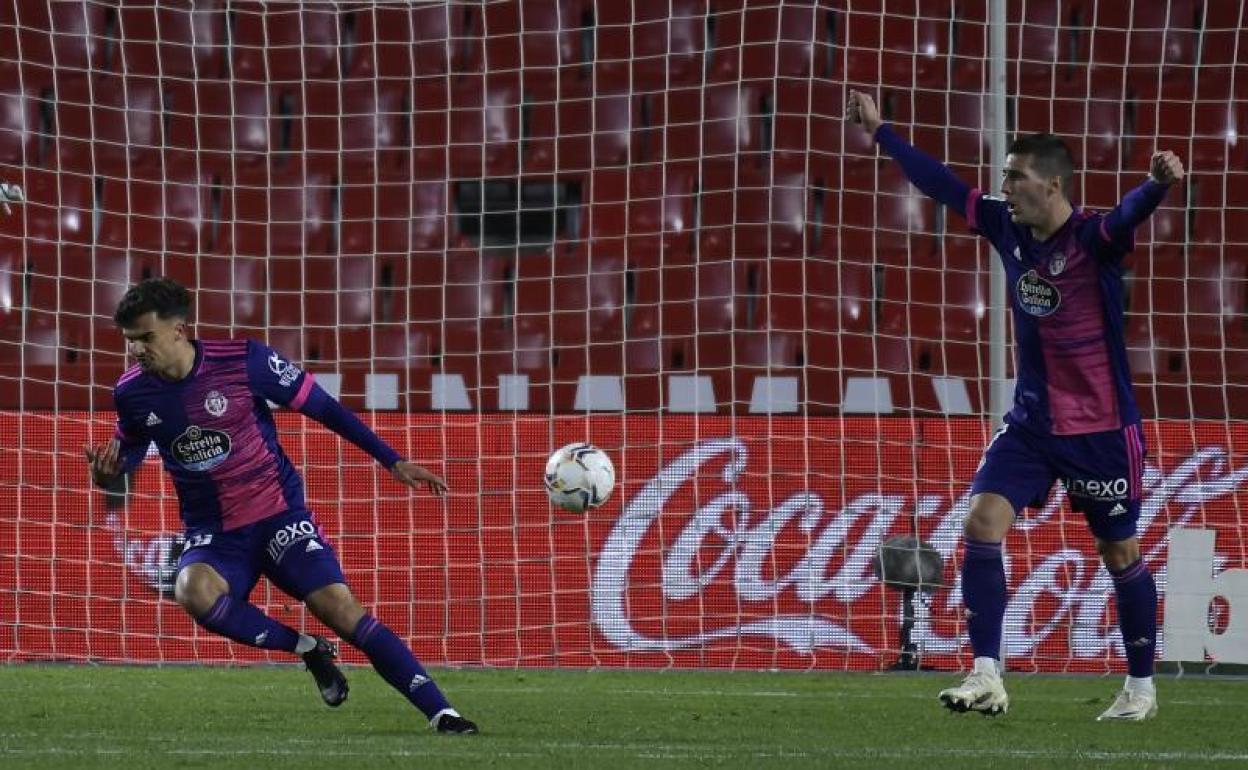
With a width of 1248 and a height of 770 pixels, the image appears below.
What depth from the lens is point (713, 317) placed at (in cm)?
1307

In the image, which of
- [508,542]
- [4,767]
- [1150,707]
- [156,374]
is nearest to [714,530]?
[508,542]

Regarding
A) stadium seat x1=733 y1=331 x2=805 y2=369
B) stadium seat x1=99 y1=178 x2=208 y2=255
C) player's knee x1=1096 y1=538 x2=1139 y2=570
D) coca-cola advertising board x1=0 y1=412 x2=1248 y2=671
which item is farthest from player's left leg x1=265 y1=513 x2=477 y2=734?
stadium seat x1=99 y1=178 x2=208 y2=255

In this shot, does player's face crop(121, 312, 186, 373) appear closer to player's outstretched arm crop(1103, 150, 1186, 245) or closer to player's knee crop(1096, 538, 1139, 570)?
player's outstretched arm crop(1103, 150, 1186, 245)

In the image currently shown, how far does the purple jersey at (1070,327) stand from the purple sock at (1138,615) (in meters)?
0.67

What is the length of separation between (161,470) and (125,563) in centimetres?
50

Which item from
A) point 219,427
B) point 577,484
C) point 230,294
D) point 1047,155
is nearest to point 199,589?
point 219,427

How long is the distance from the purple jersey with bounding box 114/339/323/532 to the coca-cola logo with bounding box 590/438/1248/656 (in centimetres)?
392

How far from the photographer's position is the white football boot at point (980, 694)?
611cm

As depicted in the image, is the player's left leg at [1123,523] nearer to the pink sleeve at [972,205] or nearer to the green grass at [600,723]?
the green grass at [600,723]

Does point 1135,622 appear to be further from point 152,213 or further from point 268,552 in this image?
point 152,213

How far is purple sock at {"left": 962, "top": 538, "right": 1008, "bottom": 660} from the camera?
658cm

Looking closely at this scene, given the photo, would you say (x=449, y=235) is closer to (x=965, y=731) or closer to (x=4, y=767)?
(x=965, y=731)

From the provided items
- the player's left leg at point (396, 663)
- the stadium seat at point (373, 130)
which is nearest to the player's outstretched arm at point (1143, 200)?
the player's left leg at point (396, 663)

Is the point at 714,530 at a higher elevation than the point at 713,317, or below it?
below
